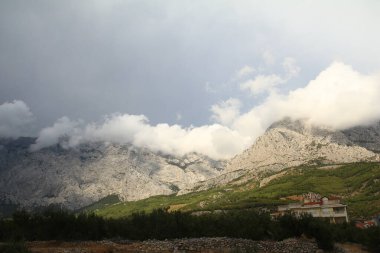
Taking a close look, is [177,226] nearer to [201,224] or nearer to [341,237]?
[201,224]

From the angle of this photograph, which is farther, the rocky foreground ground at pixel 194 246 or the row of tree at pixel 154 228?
the row of tree at pixel 154 228

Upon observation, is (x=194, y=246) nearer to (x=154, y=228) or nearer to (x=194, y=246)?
(x=194, y=246)

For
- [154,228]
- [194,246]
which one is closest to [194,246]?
[194,246]

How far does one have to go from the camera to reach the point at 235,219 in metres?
52.8

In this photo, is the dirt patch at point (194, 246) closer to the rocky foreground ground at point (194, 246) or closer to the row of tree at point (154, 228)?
the rocky foreground ground at point (194, 246)

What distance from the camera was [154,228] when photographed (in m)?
45.5

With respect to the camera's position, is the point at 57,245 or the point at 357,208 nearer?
the point at 57,245

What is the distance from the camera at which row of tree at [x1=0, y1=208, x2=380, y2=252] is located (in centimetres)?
4291

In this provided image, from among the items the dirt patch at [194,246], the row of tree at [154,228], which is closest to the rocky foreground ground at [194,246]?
the dirt patch at [194,246]

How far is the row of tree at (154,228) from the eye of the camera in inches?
1689

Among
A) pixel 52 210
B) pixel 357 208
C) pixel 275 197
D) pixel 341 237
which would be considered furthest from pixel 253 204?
pixel 52 210

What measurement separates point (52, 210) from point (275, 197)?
152 m

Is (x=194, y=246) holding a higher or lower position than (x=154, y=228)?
lower

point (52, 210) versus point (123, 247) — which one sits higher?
point (52, 210)
